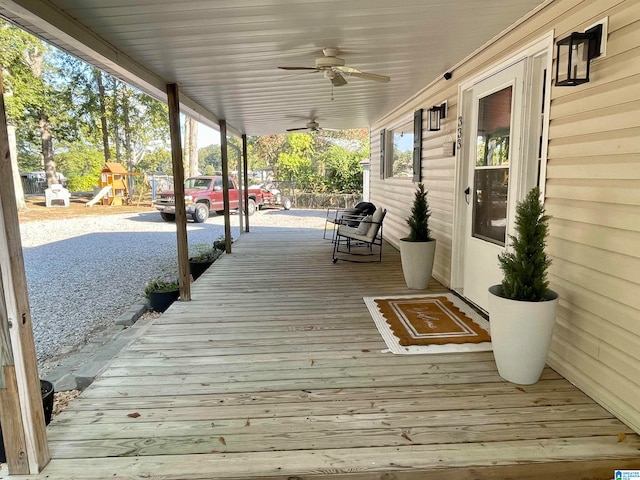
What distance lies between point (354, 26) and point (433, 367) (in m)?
2.27

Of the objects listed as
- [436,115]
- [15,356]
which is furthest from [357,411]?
[436,115]

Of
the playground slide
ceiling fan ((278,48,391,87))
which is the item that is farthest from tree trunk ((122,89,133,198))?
ceiling fan ((278,48,391,87))

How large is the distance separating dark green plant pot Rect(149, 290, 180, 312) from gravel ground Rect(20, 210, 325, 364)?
1.76 feet

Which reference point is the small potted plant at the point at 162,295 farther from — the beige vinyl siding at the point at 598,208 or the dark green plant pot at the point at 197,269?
the beige vinyl siding at the point at 598,208

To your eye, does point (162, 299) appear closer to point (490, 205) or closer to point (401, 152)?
point (490, 205)

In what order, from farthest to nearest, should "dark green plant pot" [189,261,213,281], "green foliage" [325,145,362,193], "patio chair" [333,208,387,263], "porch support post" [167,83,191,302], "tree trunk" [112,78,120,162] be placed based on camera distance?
"tree trunk" [112,78,120,162], "green foliage" [325,145,362,193], "patio chair" [333,208,387,263], "dark green plant pot" [189,261,213,281], "porch support post" [167,83,191,302]

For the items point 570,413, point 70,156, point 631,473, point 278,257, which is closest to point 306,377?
point 570,413

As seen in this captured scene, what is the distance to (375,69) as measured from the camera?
3904 mm

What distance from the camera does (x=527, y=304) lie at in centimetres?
212

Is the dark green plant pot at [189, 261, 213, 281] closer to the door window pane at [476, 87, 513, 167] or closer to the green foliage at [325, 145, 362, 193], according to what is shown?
the door window pane at [476, 87, 513, 167]

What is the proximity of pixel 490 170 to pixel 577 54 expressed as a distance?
4.19ft

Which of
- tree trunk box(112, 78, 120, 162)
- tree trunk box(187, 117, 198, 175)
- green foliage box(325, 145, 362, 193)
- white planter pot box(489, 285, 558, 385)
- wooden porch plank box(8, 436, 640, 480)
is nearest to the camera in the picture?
wooden porch plank box(8, 436, 640, 480)

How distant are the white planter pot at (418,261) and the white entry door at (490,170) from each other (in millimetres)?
385

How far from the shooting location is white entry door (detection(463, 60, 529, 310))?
9.52ft
